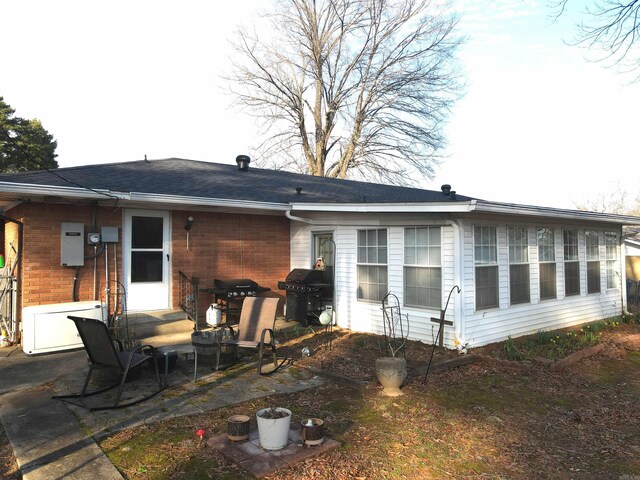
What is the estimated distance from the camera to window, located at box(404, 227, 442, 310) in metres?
7.60

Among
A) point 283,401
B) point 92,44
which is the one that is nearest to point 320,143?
point 92,44

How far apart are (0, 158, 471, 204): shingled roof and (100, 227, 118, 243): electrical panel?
0.77 meters

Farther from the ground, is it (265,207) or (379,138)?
(379,138)

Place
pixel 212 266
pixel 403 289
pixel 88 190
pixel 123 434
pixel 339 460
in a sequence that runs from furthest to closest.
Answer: pixel 212 266, pixel 403 289, pixel 88 190, pixel 123 434, pixel 339 460

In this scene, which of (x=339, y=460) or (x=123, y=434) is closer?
(x=339, y=460)

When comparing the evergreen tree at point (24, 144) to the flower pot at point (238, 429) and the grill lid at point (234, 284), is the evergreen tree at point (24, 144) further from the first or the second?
the flower pot at point (238, 429)

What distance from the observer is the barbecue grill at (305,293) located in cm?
918

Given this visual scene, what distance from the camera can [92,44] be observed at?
9.32 m

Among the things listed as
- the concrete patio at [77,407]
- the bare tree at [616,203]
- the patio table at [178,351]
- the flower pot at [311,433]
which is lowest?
the concrete patio at [77,407]

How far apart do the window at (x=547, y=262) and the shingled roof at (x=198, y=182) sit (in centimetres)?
187

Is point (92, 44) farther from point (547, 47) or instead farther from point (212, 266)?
point (547, 47)

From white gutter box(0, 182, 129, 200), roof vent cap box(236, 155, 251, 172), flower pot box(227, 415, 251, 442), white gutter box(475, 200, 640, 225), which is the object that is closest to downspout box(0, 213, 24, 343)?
white gutter box(0, 182, 129, 200)

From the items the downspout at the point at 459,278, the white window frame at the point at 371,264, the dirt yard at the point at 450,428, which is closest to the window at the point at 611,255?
the dirt yard at the point at 450,428

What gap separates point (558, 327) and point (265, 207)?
6577mm
